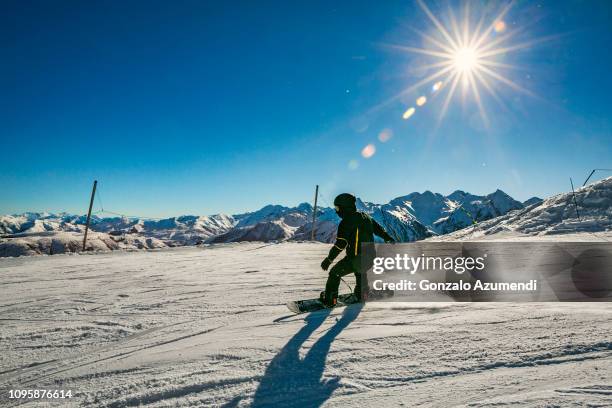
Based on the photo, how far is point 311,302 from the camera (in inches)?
229

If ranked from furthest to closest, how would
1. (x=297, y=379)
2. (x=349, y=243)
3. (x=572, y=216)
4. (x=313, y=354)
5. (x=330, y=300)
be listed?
(x=572, y=216), (x=349, y=243), (x=330, y=300), (x=313, y=354), (x=297, y=379)

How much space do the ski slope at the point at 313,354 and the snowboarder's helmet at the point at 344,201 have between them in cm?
180

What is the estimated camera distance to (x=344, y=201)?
229 inches

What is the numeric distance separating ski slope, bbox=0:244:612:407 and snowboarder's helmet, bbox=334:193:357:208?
1799mm

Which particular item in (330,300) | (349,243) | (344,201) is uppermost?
(344,201)

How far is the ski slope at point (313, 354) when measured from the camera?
267cm

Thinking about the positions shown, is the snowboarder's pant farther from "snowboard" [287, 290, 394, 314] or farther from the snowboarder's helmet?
the snowboarder's helmet

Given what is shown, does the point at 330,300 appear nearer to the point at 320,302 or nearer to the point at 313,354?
the point at 320,302

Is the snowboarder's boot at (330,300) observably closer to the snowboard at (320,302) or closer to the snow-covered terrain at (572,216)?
the snowboard at (320,302)

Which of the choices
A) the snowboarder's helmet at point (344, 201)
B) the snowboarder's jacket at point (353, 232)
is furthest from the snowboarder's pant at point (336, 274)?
the snowboarder's helmet at point (344, 201)

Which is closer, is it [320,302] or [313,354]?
[313,354]

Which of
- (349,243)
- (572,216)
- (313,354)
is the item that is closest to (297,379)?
(313,354)

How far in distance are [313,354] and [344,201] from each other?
2.94m

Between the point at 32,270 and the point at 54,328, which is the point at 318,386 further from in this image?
the point at 32,270
